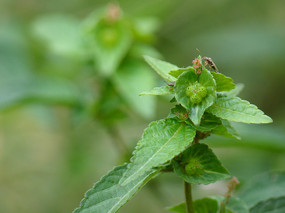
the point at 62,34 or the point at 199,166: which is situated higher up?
the point at 62,34

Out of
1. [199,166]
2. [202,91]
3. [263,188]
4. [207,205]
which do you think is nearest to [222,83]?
[202,91]

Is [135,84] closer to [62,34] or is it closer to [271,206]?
[62,34]

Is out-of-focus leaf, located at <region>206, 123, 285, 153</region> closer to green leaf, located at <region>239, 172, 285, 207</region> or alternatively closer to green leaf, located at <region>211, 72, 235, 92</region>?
green leaf, located at <region>239, 172, 285, 207</region>

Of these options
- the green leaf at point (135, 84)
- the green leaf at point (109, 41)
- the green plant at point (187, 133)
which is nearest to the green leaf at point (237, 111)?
the green plant at point (187, 133)

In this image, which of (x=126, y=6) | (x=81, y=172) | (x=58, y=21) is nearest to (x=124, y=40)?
(x=58, y=21)

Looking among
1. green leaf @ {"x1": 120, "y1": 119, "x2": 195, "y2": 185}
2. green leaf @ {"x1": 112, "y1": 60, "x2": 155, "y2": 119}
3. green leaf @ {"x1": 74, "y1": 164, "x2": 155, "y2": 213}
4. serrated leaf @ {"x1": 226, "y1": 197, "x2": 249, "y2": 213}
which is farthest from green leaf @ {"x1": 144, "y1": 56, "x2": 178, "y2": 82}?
green leaf @ {"x1": 112, "y1": 60, "x2": 155, "y2": 119}

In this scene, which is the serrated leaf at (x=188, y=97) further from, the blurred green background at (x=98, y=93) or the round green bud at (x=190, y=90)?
the blurred green background at (x=98, y=93)

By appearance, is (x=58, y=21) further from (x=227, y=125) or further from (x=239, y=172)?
(x=227, y=125)
